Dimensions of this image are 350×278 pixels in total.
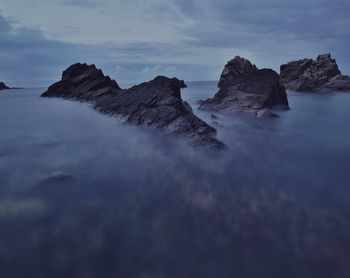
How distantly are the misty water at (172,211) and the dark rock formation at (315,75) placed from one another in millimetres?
78202

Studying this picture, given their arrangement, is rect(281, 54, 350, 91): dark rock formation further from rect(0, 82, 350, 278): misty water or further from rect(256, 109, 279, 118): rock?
rect(0, 82, 350, 278): misty water

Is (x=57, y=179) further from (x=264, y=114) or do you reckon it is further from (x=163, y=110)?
(x=264, y=114)

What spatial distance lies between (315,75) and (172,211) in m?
95.7

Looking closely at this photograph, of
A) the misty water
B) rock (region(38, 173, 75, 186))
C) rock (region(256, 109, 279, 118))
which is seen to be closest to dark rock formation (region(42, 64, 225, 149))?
the misty water

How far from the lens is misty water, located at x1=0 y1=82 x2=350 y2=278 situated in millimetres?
6945

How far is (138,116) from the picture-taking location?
2436 centimetres

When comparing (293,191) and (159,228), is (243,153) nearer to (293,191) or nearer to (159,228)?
(293,191)

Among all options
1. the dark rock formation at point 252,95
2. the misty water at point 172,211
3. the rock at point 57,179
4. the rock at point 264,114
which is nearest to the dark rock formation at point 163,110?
the misty water at point 172,211

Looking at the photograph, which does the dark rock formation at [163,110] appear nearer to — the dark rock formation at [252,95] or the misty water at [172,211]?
the misty water at [172,211]

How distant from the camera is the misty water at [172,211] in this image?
22.8ft

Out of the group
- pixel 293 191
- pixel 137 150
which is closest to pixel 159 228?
pixel 293 191

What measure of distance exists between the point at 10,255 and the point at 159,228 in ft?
11.0

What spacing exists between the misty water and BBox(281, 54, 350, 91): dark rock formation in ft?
257

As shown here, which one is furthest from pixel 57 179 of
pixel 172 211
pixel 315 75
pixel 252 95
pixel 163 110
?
pixel 315 75
